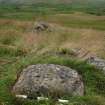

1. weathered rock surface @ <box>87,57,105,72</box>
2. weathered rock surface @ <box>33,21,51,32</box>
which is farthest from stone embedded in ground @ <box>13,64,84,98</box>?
weathered rock surface @ <box>33,21,51,32</box>

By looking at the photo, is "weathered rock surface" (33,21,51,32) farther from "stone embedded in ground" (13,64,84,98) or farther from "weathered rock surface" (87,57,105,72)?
"stone embedded in ground" (13,64,84,98)

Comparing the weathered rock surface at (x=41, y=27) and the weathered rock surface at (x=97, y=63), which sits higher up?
the weathered rock surface at (x=97, y=63)

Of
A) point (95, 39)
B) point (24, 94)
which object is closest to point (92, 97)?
point (24, 94)

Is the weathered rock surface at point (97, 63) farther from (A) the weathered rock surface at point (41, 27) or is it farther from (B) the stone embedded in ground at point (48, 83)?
(A) the weathered rock surface at point (41, 27)

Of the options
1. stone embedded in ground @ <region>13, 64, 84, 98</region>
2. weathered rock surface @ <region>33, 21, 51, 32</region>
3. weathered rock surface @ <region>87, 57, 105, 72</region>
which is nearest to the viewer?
stone embedded in ground @ <region>13, 64, 84, 98</region>

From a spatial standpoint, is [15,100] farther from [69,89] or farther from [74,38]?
[74,38]

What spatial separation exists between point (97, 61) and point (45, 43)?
776cm

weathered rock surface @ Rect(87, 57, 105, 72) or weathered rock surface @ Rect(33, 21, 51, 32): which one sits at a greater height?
weathered rock surface @ Rect(87, 57, 105, 72)

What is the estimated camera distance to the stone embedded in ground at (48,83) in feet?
26.3

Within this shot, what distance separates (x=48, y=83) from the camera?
807 centimetres

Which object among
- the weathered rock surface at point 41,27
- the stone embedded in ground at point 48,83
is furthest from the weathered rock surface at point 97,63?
the weathered rock surface at point 41,27

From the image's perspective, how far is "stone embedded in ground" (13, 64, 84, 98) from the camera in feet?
26.3

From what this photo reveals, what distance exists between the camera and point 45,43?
17.8 m

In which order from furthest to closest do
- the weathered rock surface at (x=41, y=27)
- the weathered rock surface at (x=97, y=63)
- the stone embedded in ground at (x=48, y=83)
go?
the weathered rock surface at (x=41, y=27), the weathered rock surface at (x=97, y=63), the stone embedded in ground at (x=48, y=83)
